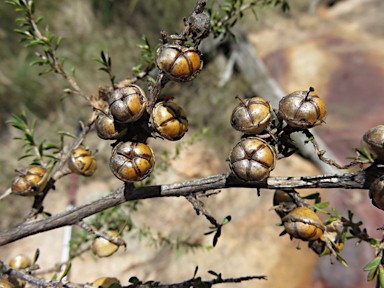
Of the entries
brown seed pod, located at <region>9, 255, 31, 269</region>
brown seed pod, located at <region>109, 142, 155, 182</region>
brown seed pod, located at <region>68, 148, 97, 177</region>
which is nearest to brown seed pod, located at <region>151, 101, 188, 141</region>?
brown seed pod, located at <region>109, 142, 155, 182</region>

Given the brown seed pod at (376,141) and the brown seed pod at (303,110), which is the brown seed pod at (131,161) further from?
the brown seed pod at (376,141)

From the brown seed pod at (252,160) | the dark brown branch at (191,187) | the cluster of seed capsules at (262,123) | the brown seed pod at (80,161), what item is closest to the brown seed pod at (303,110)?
the cluster of seed capsules at (262,123)

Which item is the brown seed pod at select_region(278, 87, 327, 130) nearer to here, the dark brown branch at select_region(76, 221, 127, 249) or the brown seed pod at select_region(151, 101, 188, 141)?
the brown seed pod at select_region(151, 101, 188, 141)

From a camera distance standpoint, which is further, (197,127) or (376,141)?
(197,127)

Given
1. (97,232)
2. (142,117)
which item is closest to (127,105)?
(142,117)

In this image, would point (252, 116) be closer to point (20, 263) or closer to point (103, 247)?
point (103, 247)
